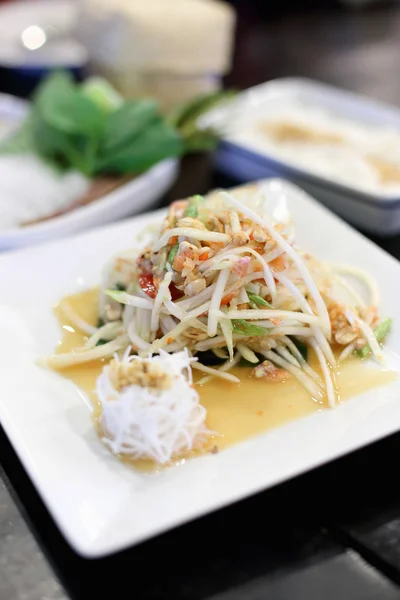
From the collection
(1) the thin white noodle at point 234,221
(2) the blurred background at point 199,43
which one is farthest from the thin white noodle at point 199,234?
(2) the blurred background at point 199,43

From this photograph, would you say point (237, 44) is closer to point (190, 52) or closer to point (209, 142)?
point (190, 52)

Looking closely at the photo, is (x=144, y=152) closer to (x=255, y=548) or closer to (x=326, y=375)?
(x=326, y=375)

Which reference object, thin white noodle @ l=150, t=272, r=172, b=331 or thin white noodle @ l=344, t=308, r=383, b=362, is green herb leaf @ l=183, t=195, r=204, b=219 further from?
thin white noodle @ l=344, t=308, r=383, b=362

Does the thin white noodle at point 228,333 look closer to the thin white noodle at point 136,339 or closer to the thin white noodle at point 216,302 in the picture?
the thin white noodle at point 216,302

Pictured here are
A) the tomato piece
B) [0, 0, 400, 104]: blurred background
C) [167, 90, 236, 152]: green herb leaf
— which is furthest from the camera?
[0, 0, 400, 104]: blurred background

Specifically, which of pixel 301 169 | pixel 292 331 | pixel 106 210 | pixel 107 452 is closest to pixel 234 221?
pixel 292 331

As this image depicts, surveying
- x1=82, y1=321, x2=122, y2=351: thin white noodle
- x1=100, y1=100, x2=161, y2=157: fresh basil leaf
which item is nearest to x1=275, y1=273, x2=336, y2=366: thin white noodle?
x1=82, y1=321, x2=122, y2=351: thin white noodle

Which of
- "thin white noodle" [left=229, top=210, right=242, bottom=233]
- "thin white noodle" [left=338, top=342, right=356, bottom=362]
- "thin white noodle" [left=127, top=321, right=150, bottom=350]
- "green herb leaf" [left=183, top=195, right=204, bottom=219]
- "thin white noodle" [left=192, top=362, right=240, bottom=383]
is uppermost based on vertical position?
"thin white noodle" [left=229, top=210, right=242, bottom=233]
